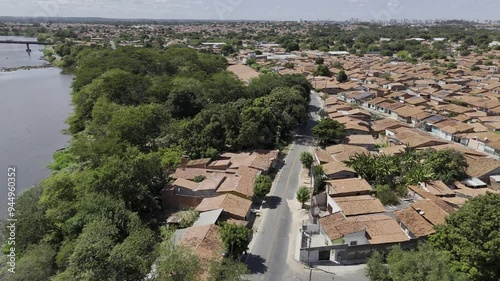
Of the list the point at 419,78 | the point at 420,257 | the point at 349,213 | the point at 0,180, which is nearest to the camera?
the point at 420,257

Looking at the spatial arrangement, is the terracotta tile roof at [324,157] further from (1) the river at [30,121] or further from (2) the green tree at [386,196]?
(1) the river at [30,121]

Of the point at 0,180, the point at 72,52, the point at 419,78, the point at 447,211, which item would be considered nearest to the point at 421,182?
the point at 447,211

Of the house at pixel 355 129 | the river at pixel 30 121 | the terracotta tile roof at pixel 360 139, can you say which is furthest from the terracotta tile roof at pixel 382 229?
the river at pixel 30 121

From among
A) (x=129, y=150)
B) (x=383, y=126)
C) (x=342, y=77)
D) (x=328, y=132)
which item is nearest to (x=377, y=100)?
(x=383, y=126)

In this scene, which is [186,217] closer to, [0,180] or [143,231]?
[143,231]

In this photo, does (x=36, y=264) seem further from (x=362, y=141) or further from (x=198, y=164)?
(x=362, y=141)

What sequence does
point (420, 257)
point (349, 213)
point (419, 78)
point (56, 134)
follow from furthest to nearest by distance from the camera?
point (419, 78), point (56, 134), point (349, 213), point (420, 257)
